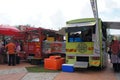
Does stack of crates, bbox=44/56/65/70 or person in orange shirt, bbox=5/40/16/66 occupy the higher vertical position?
person in orange shirt, bbox=5/40/16/66

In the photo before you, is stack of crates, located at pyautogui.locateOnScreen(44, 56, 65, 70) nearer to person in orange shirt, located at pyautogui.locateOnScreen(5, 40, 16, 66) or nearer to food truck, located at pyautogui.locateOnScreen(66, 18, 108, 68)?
food truck, located at pyautogui.locateOnScreen(66, 18, 108, 68)

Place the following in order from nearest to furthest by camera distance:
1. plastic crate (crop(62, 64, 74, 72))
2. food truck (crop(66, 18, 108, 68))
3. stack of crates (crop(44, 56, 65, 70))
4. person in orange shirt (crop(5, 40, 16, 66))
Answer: food truck (crop(66, 18, 108, 68))
plastic crate (crop(62, 64, 74, 72))
stack of crates (crop(44, 56, 65, 70))
person in orange shirt (crop(5, 40, 16, 66))

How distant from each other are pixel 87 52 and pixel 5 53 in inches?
263

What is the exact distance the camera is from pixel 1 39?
21734mm

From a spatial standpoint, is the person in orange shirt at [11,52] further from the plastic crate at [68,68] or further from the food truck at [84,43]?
the plastic crate at [68,68]

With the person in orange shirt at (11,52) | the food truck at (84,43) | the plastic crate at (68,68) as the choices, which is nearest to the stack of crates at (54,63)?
the food truck at (84,43)

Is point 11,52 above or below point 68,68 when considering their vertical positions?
above

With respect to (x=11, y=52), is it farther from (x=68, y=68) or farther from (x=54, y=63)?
(x=68, y=68)

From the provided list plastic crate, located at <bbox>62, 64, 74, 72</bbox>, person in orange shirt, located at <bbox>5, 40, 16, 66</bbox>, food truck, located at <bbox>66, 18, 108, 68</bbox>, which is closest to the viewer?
food truck, located at <bbox>66, 18, 108, 68</bbox>

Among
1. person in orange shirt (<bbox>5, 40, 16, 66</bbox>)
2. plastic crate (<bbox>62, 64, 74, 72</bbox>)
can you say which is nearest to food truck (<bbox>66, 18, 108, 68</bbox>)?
plastic crate (<bbox>62, 64, 74, 72</bbox>)

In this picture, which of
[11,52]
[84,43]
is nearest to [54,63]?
[84,43]

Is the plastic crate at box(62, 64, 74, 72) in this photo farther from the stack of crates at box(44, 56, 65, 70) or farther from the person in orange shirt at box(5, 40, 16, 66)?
the person in orange shirt at box(5, 40, 16, 66)

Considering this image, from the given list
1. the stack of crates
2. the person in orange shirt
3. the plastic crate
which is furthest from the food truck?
the person in orange shirt

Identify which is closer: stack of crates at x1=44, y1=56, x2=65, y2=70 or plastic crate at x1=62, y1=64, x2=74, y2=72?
plastic crate at x1=62, y1=64, x2=74, y2=72
